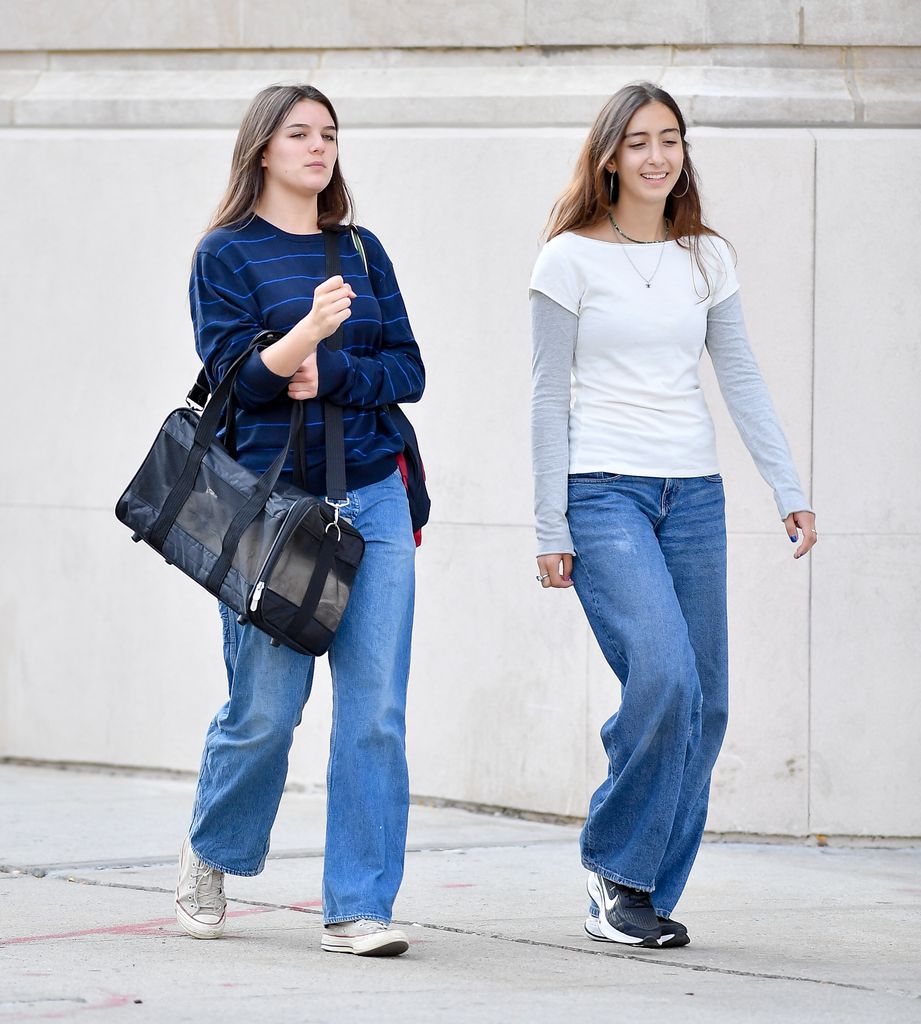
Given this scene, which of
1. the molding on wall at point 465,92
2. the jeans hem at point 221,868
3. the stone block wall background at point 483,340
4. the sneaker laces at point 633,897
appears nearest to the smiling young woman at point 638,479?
the sneaker laces at point 633,897

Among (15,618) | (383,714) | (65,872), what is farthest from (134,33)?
(383,714)

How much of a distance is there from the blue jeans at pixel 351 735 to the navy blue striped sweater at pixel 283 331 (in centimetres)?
12

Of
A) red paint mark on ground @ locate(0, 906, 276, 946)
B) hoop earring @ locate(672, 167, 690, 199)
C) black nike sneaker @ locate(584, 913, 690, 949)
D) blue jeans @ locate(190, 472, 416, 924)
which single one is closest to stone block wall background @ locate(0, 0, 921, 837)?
hoop earring @ locate(672, 167, 690, 199)

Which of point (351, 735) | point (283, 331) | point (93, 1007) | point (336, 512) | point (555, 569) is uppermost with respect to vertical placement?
point (283, 331)

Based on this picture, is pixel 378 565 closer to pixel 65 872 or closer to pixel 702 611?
pixel 702 611

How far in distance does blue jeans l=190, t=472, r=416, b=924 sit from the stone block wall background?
1978 millimetres

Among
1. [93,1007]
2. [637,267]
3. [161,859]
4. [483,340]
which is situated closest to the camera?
[93,1007]

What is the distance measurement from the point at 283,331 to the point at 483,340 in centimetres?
209

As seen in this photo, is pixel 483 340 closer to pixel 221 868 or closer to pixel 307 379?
pixel 307 379

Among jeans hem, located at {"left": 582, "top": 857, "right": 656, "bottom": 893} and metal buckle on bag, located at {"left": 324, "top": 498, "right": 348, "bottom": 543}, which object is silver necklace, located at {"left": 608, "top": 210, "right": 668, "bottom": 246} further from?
jeans hem, located at {"left": 582, "top": 857, "right": 656, "bottom": 893}

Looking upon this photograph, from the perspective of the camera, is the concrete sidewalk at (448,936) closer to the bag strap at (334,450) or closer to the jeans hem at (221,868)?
the jeans hem at (221,868)

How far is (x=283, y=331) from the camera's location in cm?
407

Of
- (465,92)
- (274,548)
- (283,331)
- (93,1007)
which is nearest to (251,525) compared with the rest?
(274,548)

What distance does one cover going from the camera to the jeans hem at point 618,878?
13.7 feet
